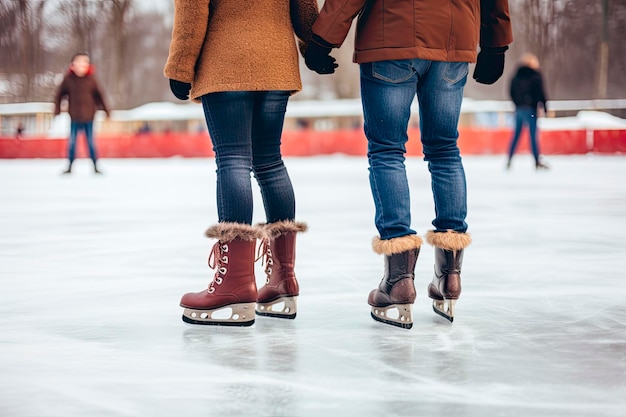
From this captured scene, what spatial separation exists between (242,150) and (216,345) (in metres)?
0.68

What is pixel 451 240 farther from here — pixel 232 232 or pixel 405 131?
pixel 232 232

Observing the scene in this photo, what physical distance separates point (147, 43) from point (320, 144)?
80.9ft

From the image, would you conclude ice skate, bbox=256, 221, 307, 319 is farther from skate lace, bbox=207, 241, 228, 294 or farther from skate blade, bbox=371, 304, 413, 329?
skate blade, bbox=371, 304, 413, 329

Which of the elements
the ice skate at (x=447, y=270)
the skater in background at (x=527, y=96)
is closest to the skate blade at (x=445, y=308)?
the ice skate at (x=447, y=270)

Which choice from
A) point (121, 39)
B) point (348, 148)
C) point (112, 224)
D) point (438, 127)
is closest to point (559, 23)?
point (121, 39)

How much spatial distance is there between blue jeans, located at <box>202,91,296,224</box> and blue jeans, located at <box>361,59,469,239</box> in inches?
12.8

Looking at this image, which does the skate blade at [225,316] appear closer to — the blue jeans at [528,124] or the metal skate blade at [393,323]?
the metal skate blade at [393,323]

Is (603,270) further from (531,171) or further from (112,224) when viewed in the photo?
(531,171)

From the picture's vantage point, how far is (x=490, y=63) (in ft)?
11.1

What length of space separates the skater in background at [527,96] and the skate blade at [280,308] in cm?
1032

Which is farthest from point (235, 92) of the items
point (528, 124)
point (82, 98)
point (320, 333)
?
point (82, 98)

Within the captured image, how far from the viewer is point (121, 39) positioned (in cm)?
3709

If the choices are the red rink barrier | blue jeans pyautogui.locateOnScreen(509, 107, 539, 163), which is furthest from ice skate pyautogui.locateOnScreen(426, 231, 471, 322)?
the red rink barrier

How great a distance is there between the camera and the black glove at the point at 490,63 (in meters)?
3.38
